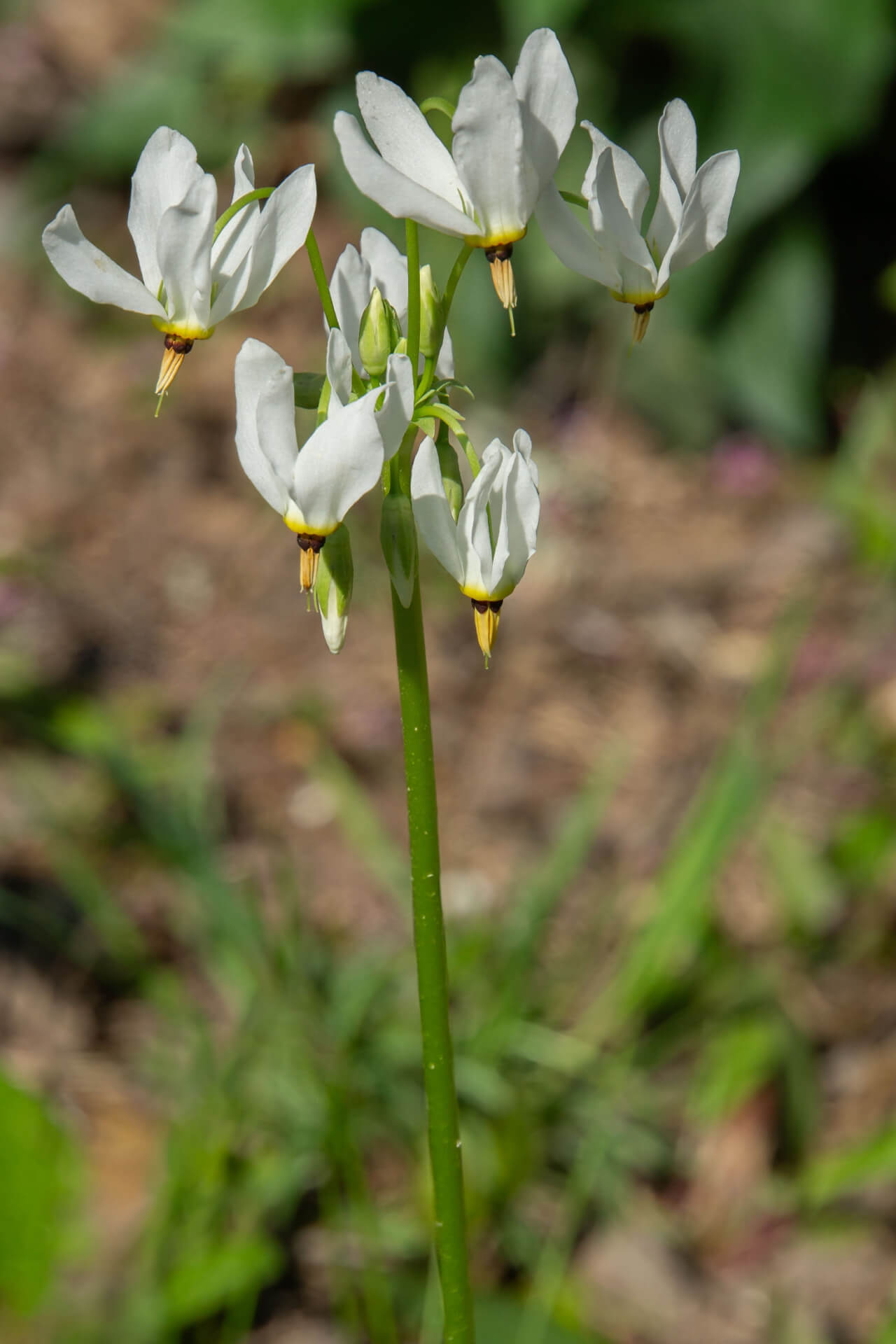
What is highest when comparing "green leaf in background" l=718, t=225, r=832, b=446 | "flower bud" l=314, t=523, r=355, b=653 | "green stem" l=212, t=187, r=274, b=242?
"green leaf in background" l=718, t=225, r=832, b=446

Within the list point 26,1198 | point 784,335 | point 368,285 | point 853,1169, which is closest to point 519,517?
point 368,285

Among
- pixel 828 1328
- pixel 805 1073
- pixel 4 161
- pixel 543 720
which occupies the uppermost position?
pixel 4 161

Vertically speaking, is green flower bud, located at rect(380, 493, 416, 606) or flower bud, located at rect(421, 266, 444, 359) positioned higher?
flower bud, located at rect(421, 266, 444, 359)

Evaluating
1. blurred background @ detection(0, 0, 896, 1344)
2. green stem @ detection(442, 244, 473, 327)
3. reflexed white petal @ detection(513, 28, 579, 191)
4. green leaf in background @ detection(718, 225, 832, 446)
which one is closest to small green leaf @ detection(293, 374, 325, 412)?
green stem @ detection(442, 244, 473, 327)

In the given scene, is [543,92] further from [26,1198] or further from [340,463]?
[26,1198]

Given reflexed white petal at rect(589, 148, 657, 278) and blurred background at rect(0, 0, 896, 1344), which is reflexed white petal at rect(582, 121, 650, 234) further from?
blurred background at rect(0, 0, 896, 1344)

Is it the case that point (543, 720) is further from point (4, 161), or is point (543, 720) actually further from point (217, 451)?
point (4, 161)

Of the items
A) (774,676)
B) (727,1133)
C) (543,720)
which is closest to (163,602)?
(543,720)

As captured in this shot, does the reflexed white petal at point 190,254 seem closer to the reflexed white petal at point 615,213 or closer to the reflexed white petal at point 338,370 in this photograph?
the reflexed white petal at point 338,370
